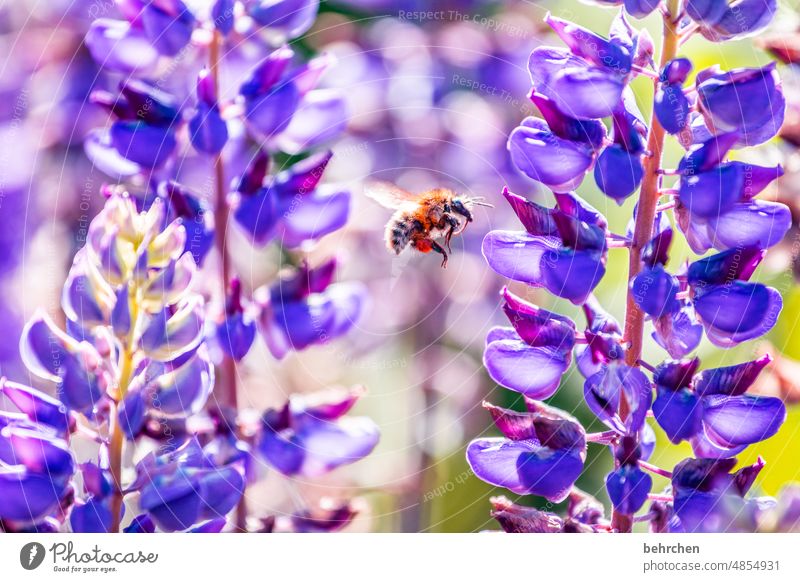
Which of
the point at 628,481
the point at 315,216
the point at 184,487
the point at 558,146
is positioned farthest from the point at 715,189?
the point at 184,487

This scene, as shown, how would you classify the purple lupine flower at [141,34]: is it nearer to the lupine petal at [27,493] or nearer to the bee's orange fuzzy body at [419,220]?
the bee's orange fuzzy body at [419,220]

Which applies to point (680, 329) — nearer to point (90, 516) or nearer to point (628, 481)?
point (628, 481)

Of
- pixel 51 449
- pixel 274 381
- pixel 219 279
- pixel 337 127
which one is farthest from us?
pixel 274 381

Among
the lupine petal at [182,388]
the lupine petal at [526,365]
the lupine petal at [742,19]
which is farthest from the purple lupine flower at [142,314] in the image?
the lupine petal at [742,19]

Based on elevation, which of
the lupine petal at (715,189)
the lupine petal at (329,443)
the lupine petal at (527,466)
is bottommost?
the lupine petal at (329,443)

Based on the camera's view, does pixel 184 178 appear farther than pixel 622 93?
Yes

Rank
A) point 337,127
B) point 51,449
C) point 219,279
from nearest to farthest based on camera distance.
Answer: point 51,449, point 219,279, point 337,127
